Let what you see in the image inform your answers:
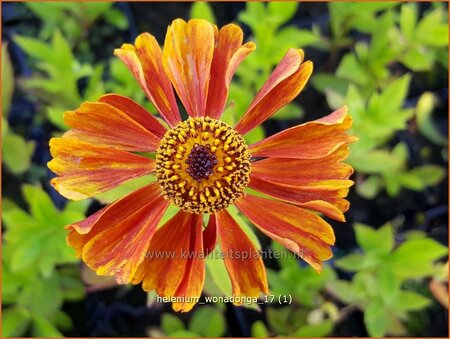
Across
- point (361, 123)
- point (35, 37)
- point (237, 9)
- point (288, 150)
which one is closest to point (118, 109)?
point (288, 150)

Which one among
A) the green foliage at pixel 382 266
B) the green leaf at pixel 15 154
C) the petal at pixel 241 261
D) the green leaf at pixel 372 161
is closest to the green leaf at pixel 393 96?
the green leaf at pixel 372 161

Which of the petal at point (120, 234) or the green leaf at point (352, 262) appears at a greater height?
the petal at point (120, 234)

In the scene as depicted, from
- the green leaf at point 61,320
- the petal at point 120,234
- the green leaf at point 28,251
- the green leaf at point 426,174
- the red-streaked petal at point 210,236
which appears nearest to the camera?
the petal at point 120,234

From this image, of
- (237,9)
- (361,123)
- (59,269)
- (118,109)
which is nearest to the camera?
(118,109)

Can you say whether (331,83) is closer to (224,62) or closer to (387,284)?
(387,284)

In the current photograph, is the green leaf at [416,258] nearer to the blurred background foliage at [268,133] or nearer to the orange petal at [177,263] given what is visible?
the blurred background foliage at [268,133]

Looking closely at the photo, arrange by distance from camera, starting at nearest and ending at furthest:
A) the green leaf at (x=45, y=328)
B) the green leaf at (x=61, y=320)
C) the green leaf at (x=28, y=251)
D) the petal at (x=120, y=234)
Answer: the petal at (x=120, y=234), the green leaf at (x=28, y=251), the green leaf at (x=45, y=328), the green leaf at (x=61, y=320)

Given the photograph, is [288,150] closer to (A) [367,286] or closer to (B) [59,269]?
(A) [367,286]
